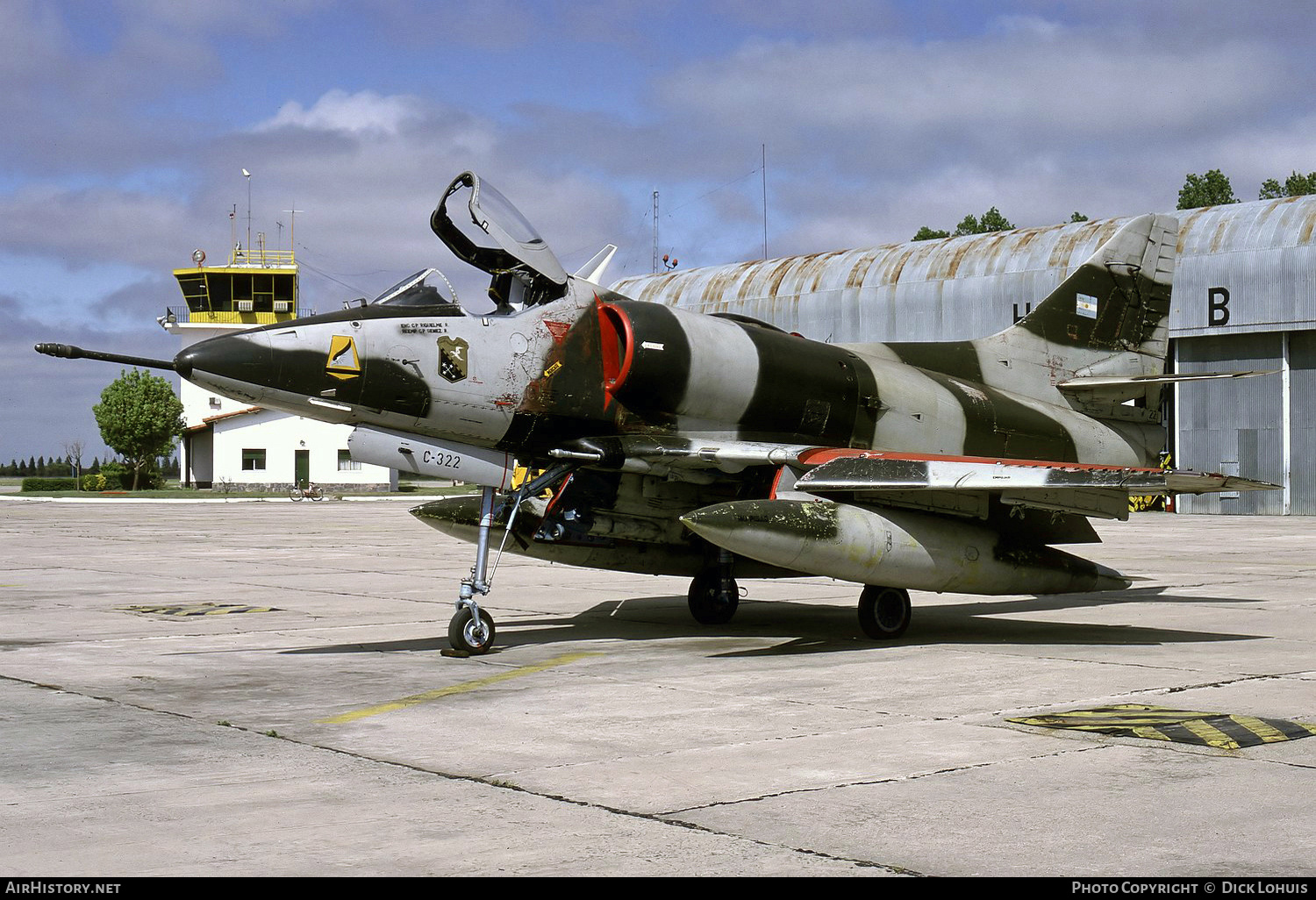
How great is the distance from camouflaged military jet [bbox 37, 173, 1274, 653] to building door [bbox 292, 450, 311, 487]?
68.7 m

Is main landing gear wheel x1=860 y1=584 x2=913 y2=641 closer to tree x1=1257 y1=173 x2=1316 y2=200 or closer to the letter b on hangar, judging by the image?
the letter b on hangar

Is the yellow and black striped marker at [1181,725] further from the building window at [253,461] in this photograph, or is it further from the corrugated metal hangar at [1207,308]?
the building window at [253,461]

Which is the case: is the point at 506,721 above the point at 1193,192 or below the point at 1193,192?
below

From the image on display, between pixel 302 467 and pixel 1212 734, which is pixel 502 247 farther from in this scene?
pixel 302 467

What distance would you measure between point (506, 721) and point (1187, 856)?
4.44 metres

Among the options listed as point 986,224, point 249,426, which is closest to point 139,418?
point 249,426

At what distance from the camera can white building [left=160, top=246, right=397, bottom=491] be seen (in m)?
79.5

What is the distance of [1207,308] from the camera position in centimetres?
4288

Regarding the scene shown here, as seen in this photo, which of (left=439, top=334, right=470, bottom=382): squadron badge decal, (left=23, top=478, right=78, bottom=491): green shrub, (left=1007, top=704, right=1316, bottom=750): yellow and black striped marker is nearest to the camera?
(left=1007, top=704, right=1316, bottom=750): yellow and black striped marker

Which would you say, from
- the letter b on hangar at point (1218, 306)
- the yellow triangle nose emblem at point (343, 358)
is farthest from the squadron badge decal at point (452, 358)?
the letter b on hangar at point (1218, 306)

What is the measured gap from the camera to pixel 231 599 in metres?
17.1

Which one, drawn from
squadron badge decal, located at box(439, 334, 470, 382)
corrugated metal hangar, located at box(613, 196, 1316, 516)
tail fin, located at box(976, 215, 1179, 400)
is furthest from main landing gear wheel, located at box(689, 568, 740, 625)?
corrugated metal hangar, located at box(613, 196, 1316, 516)

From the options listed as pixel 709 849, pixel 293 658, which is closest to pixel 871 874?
pixel 709 849
